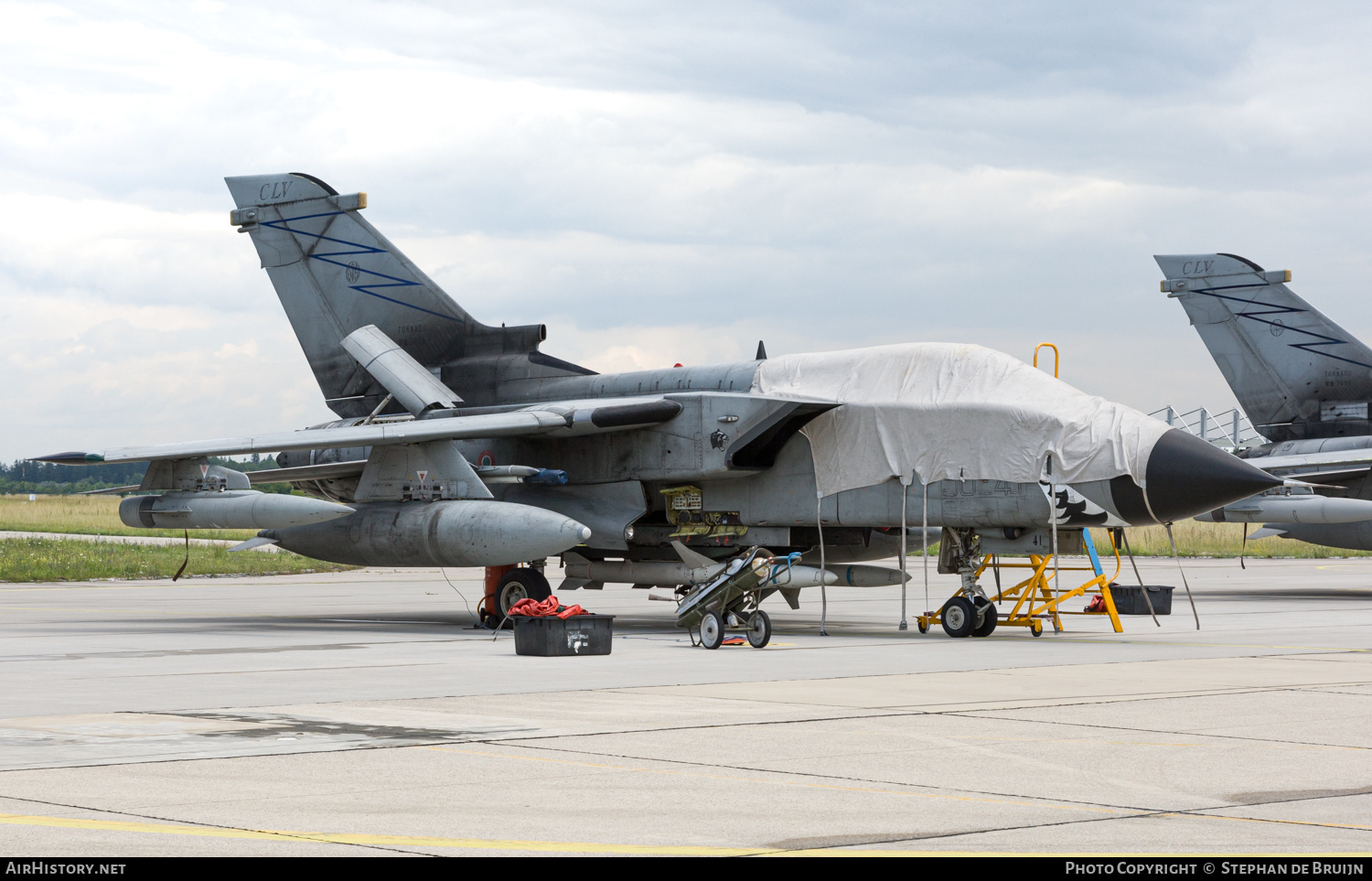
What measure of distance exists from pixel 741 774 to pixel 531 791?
1074 millimetres

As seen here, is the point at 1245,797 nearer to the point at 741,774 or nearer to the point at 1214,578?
the point at 741,774

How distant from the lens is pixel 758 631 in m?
15.5

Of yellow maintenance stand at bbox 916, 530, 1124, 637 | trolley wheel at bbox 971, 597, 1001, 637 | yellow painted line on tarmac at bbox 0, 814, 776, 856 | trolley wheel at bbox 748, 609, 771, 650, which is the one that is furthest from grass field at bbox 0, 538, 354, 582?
yellow painted line on tarmac at bbox 0, 814, 776, 856

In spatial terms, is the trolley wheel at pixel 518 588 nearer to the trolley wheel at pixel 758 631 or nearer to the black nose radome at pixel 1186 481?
the trolley wheel at pixel 758 631

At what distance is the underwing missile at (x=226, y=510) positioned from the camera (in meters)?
18.3

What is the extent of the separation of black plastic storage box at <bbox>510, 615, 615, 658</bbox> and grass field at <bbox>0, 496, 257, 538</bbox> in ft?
101

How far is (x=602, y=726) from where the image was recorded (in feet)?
28.9

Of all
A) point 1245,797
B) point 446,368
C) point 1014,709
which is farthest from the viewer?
point 446,368

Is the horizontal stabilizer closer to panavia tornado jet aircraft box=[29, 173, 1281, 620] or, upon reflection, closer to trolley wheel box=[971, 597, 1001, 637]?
panavia tornado jet aircraft box=[29, 173, 1281, 620]

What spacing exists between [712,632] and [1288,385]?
19177 mm

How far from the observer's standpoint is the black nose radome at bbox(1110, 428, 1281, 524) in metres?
15.4

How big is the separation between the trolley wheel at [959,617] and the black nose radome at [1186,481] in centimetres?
215

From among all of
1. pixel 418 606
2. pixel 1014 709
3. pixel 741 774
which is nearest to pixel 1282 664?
pixel 1014 709

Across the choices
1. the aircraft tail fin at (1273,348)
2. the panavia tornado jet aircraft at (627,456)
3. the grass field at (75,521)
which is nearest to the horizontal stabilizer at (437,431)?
the panavia tornado jet aircraft at (627,456)
